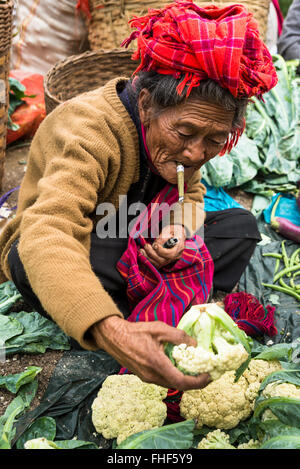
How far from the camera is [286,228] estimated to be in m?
3.22

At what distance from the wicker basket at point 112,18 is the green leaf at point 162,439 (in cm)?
323

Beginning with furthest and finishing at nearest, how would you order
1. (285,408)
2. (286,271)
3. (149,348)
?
1. (286,271)
2. (285,408)
3. (149,348)

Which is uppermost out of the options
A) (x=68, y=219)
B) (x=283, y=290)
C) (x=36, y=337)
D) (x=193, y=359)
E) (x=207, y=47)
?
(x=207, y=47)

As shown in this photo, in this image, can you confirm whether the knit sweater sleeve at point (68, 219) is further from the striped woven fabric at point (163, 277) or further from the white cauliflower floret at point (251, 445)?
the white cauliflower floret at point (251, 445)

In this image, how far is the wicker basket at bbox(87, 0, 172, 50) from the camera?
12.2 ft

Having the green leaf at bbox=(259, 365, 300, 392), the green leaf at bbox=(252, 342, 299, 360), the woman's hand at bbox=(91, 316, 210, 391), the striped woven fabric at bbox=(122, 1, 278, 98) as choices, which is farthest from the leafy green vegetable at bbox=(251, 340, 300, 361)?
the striped woven fabric at bbox=(122, 1, 278, 98)

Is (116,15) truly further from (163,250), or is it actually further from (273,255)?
(163,250)

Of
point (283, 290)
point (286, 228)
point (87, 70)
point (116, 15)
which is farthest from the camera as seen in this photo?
point (116, 15)

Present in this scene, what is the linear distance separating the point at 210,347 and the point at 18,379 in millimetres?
860

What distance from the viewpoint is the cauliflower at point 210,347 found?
4.29ft

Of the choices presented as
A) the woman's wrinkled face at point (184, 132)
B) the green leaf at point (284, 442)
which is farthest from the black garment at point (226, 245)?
the green leaf at point (284, 442)

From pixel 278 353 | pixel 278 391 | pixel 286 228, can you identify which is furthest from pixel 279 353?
pixel 286 228
